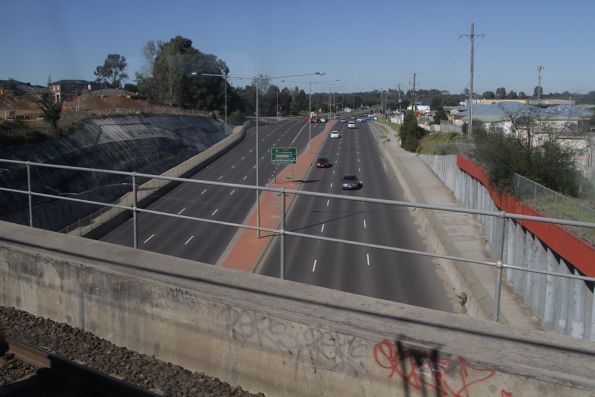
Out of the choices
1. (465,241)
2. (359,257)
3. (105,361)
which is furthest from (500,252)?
(359,257)

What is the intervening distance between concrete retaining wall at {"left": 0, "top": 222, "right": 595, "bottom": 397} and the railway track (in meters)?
0.63

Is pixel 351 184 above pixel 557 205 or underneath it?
underneath

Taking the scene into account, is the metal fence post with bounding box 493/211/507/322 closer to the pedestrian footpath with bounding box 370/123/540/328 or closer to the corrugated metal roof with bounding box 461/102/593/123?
the pedestrian footpath with bounding box 370/123/540/328

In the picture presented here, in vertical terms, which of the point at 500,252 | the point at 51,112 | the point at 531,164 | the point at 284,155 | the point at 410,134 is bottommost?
the point at 284,155

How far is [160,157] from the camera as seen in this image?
50.5m

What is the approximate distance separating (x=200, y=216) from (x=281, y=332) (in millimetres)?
20158

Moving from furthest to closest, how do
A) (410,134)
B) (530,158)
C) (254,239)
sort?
(410,134) < (530,158) < (254,239)

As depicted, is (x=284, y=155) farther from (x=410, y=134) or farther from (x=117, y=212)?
(x=410, y=134)

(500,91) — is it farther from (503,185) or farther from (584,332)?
(584,332)

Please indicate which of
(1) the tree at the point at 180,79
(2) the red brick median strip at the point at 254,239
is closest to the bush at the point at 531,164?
(2) the red brick median strip at the point at 254,239

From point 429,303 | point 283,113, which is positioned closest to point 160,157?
point 429,303

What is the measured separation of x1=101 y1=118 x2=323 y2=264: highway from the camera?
15.3 m

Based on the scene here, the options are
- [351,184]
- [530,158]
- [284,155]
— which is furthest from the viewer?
[351,184]

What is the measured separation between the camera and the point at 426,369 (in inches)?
145
